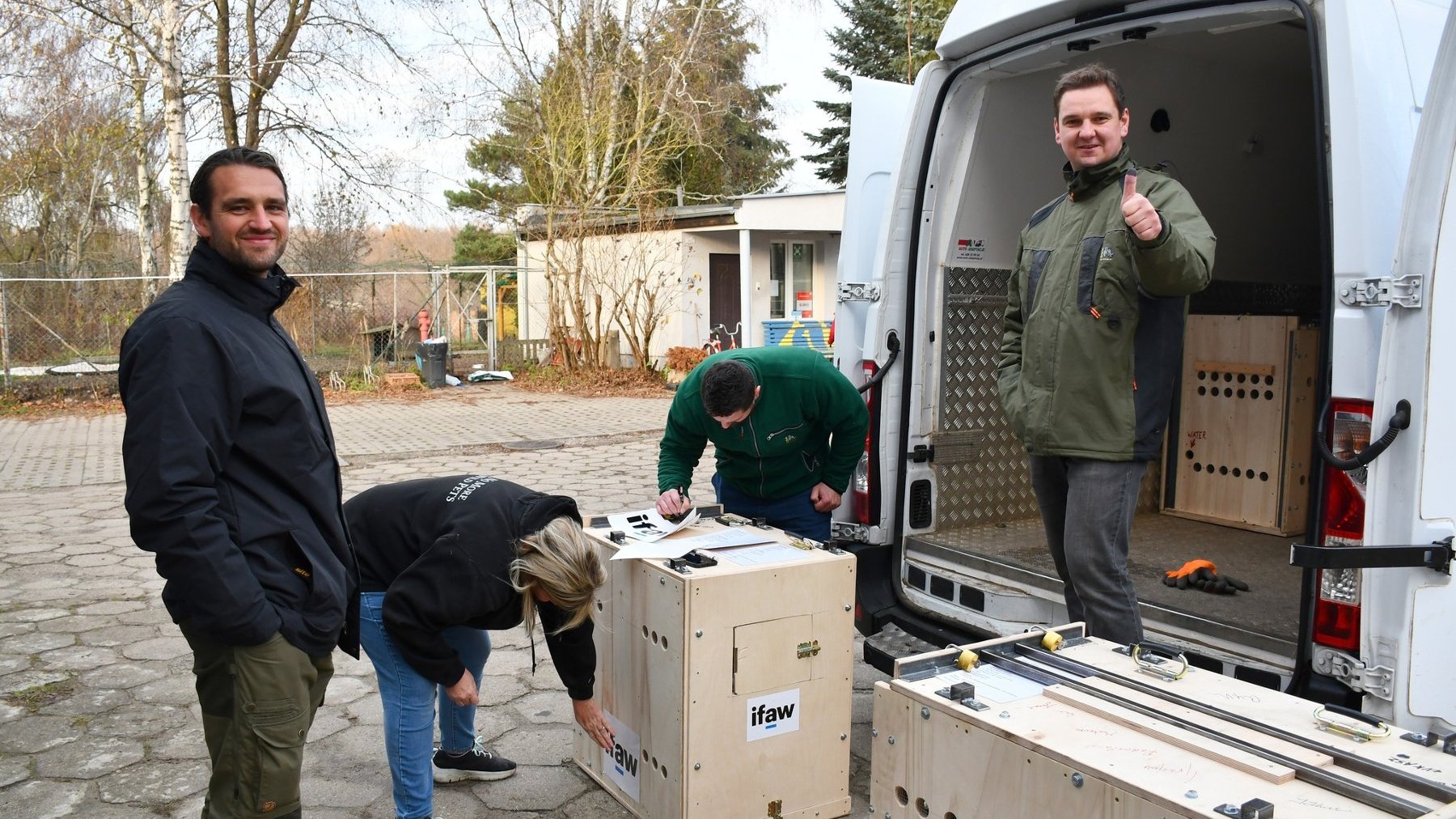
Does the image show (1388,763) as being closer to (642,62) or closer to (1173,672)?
(1173,672)

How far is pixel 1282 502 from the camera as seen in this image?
16.4 ft

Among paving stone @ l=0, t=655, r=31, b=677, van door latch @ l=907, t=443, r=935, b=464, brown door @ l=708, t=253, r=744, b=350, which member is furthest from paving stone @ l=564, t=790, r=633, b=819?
brown door @ l=708, t=253, r=744, b=350

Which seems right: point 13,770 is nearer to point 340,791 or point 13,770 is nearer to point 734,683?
point 340,791

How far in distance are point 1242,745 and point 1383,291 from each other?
1.01 m

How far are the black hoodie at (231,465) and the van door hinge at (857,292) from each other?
1953 mm

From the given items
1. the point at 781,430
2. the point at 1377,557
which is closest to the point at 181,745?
the point at 781,430

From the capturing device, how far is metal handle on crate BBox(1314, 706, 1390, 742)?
1.91m

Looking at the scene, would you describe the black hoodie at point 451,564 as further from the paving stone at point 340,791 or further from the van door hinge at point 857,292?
the van door hinge at point 857,292

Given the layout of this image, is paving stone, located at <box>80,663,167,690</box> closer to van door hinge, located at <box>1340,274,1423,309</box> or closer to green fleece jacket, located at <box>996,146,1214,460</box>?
green fleece jacket, located at <box>996,146,1214,460</box>

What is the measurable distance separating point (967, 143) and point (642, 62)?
19955 millimetres

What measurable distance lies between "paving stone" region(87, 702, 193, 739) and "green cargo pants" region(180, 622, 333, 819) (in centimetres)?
171

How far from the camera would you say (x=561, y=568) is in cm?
261

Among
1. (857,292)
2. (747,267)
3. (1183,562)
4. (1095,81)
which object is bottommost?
(1183,562)

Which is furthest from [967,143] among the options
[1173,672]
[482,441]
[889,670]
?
[482,441]
